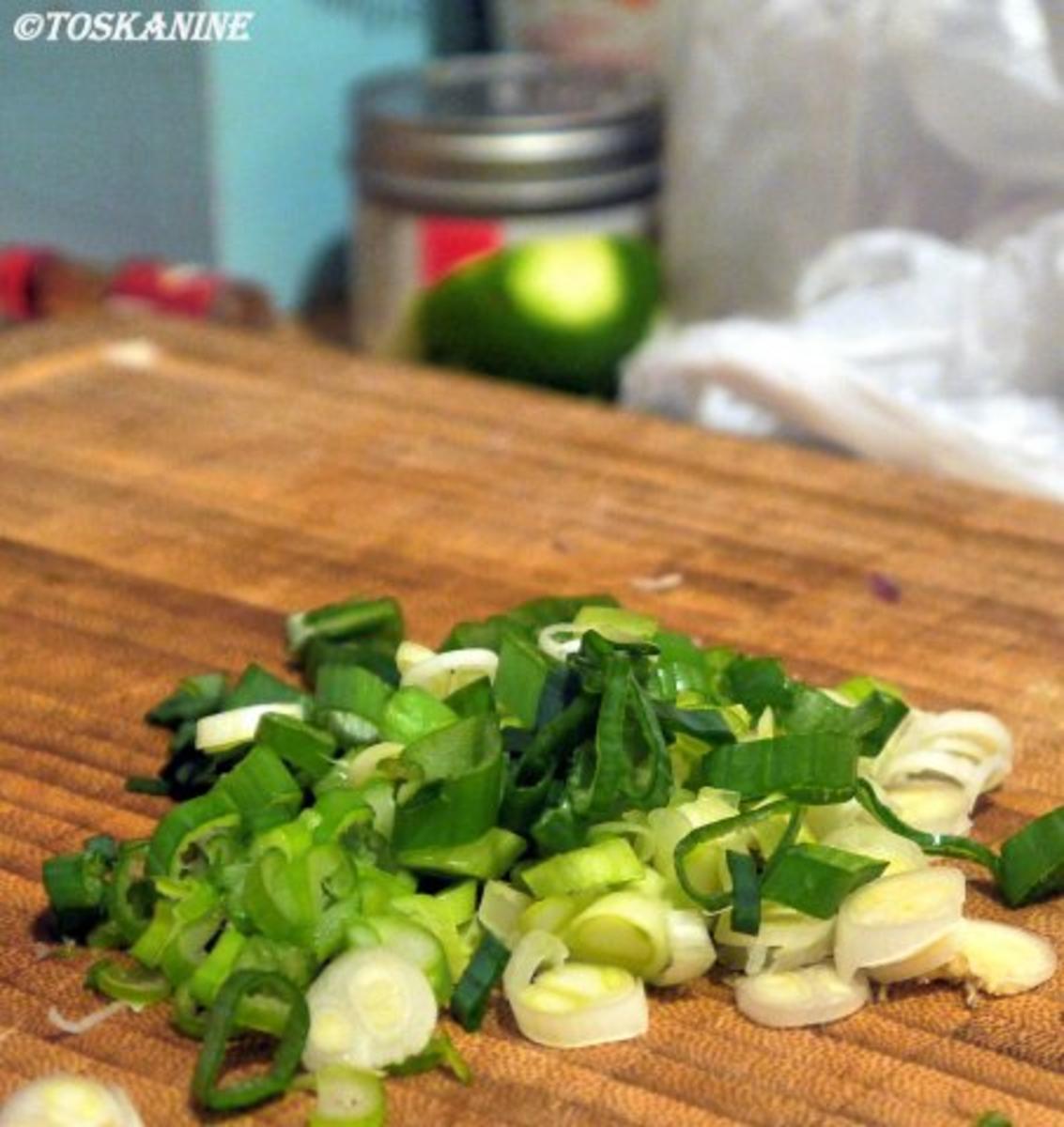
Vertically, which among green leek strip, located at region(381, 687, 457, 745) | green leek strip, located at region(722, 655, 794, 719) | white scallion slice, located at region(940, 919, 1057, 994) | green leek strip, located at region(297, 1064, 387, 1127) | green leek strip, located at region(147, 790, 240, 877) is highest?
green leek strip, located at region(381, 687, 457, 745)

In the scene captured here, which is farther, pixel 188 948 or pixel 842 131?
pixel 842 131

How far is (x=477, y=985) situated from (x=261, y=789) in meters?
0.17

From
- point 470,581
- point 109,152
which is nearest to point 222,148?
point 109,152

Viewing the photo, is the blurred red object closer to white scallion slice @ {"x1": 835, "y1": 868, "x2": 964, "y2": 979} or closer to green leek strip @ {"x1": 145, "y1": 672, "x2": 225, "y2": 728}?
green leek strip @ {"x1": 145, "y1": 672, "x2": 225, "y2": 728}

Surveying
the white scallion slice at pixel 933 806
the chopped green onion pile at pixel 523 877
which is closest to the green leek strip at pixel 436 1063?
the chopped green onion pile at pixel 523 877

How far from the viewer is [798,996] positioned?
1.00 metres

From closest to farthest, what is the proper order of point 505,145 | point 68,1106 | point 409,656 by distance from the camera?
point 68,1106 < point 409,656 < point 505,145

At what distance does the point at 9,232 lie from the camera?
2246 millimetres

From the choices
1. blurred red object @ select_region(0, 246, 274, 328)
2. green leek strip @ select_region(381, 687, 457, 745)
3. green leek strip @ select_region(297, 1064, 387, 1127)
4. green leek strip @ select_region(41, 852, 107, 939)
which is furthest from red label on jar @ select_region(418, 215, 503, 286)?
green leek strip @ select_region(297, 1064, 387, 1127)

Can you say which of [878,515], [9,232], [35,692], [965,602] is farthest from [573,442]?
[9,232]

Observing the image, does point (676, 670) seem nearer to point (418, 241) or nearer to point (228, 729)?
point (228, 729)

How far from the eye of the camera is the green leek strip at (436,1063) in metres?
Answer: 0.96

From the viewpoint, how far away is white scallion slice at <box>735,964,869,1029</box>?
999 millimetres

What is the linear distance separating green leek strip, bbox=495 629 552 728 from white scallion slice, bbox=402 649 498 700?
0.09 ft
